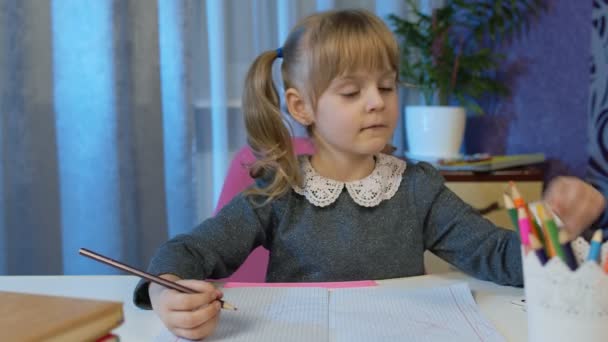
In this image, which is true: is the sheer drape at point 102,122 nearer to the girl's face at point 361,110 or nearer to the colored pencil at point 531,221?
the girl's face at point 361,110

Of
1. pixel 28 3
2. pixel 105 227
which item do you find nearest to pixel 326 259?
pixel 105 227

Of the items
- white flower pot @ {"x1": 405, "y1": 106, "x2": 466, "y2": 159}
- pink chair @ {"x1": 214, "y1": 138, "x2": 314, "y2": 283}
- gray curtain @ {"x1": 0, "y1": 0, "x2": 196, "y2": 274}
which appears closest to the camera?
pink chair @ {"x1": 214, "y1": 138, "x2": 314, "y2": 283}

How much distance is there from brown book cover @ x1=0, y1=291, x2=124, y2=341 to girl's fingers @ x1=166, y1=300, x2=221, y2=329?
0.15 meters

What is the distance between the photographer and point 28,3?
6.03 ft

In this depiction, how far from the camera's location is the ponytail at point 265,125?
3.57 ft

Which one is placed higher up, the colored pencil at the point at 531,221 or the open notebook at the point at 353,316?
the colored pencil at the point at 531,221

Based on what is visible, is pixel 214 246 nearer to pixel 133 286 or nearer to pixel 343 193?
pixel 133 286

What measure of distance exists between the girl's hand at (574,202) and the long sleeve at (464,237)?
11 centimetres

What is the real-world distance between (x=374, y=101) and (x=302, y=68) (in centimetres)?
16

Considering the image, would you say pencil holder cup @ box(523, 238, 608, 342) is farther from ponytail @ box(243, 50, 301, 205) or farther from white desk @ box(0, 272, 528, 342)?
ponytail @ box(243, 50, 301, 205)

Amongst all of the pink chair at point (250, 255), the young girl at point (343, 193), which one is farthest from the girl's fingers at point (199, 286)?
the pink chair at point (250, 255)

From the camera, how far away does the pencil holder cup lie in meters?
0.50

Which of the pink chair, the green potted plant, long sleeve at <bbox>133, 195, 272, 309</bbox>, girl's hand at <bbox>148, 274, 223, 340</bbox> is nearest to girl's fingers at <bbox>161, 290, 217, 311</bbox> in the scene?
girl's hand at <bbox>148, 274, 223, 340</bbox>

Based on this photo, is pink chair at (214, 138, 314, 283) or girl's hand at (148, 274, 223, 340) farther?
pink chair at (214, 138, 314, 283)
